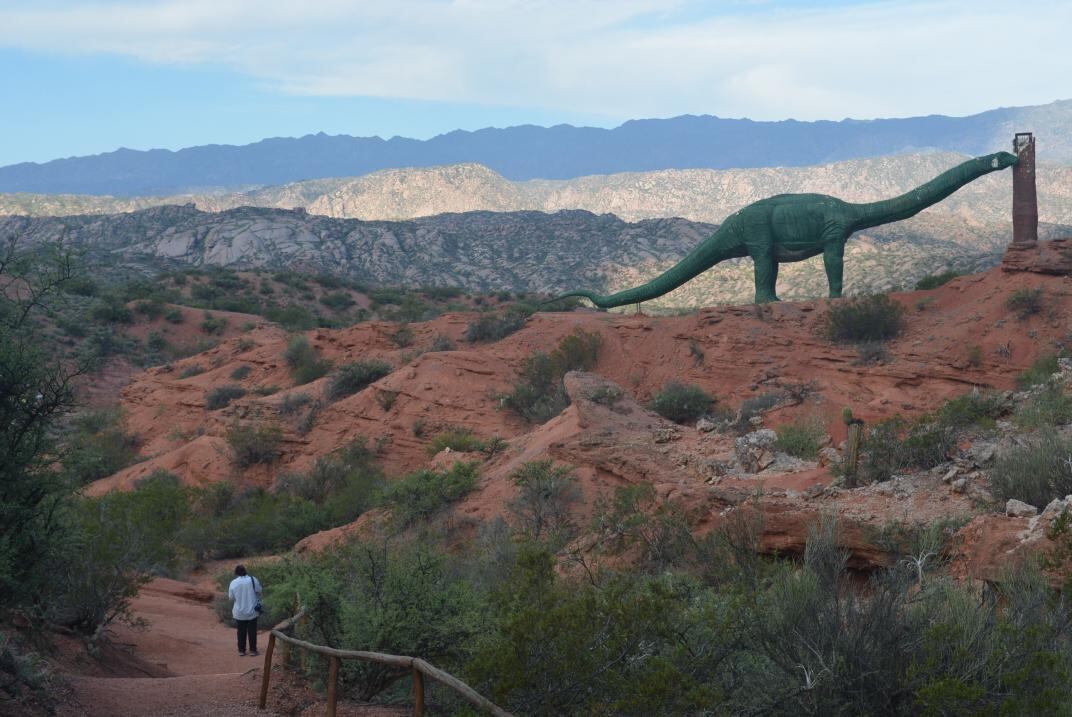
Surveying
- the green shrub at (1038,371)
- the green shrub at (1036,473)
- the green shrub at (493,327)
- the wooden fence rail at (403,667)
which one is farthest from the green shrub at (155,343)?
the green shrub at (1036,473)

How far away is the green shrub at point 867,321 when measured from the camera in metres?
23.9

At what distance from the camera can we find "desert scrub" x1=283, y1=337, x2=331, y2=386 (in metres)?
30.0

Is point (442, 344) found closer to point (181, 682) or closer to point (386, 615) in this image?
point (181, 682)

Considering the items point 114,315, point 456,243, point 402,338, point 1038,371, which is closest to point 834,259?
point 1038,371

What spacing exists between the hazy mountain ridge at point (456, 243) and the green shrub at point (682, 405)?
35.3 m

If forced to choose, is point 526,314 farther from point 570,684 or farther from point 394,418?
point 570,684

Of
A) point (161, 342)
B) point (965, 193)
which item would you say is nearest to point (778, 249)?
point (161, 342)

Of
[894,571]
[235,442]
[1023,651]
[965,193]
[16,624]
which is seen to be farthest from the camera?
[965,193]

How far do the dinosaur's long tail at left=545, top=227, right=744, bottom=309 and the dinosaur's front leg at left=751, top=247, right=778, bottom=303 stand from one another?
0.87 meters

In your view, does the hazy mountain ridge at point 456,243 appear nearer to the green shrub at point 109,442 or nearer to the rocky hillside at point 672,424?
the rocky hillside at point 672,424

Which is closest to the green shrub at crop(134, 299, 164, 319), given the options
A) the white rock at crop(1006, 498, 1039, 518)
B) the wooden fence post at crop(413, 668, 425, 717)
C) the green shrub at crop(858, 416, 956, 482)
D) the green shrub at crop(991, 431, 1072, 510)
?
the green shrub at crop(858, 416, 956, 482)

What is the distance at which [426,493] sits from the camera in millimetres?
16797

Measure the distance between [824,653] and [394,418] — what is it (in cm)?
1889

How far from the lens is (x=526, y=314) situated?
108 ft
